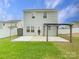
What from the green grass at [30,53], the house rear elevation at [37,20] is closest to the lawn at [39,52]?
the green grass at [30,53]

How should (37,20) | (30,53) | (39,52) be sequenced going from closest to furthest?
(30,53) → (39,52) → (37,20)

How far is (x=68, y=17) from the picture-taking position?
38.7ft

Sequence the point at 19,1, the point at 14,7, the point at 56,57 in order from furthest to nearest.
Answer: the point at 14,7 → the point at 19,1 → the point at 56,57

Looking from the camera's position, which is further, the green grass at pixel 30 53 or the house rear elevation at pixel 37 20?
the house rear elevation at pixel 37 20

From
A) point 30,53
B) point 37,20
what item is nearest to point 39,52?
point 30,53

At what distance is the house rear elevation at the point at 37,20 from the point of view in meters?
14.9

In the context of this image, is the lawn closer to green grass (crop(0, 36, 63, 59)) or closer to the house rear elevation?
green grass (crop(0, 36, 63, 59))

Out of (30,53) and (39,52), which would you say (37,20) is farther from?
(30,53)

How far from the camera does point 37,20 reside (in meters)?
15.0

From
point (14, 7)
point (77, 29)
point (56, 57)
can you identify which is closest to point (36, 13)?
point (14, 7)

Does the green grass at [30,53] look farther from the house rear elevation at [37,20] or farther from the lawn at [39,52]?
the house rear elevation at [37,20]

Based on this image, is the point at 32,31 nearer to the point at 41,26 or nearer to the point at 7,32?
the point at 41,26

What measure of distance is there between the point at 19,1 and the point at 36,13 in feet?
8.33

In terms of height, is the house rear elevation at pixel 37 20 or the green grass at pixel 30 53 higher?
the house rear elevation at pixel 37 20
